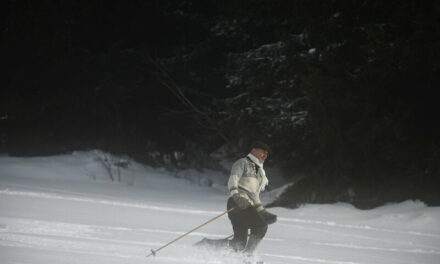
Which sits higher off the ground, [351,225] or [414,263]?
[351,225]

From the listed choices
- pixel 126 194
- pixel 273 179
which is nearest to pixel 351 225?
pixel 126 194

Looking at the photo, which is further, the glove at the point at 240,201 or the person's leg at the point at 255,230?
the person's leg at the point at 255,230

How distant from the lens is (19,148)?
78.1 feet

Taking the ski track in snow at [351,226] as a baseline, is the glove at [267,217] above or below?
below

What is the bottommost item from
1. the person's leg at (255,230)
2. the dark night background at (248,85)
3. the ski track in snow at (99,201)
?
the person's leg at (255,230)

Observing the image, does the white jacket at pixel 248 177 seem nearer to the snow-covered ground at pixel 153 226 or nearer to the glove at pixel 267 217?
the glove at pixel 267 217

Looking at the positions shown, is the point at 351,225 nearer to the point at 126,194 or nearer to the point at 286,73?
the point at 286,73

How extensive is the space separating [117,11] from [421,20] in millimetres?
13637

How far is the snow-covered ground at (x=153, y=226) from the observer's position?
24.9 feet

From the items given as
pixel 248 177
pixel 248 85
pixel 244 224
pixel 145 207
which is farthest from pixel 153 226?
pixel 248 85

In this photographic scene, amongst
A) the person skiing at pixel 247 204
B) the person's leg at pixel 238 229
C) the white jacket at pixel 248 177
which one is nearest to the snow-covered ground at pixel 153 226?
the person's leg at pixel 238 229

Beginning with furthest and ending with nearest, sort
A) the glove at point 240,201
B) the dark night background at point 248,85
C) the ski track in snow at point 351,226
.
→ the dark night background at point 248,85
the ski track in snow at point 351,226
the glove at point 240,201

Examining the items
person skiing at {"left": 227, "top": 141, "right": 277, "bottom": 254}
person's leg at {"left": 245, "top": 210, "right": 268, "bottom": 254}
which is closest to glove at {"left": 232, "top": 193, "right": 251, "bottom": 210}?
person skiing at {"left": 227, "top": 141, "right": 277, "bottom": 254}

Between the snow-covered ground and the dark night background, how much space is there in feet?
5.21
